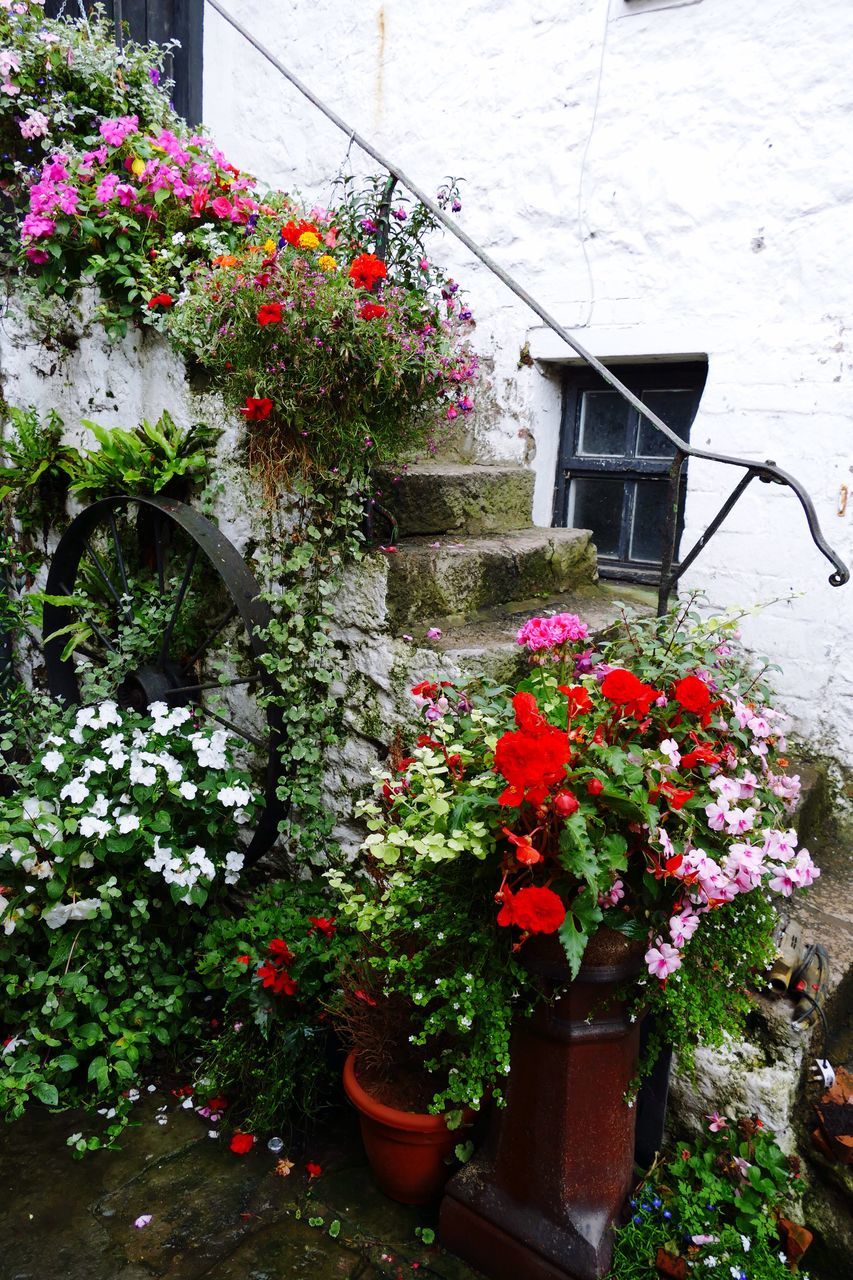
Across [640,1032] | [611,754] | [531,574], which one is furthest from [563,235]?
[640,1032]

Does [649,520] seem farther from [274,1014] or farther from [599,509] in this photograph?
[274,1014]

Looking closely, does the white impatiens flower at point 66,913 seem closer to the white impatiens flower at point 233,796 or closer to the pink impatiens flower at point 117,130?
the white impatiens flower at point 233,796

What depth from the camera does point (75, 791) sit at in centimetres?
244

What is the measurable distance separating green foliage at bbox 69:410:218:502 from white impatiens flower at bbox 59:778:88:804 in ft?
3.08

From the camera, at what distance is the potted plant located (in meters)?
1.62

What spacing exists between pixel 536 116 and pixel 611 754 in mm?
2860

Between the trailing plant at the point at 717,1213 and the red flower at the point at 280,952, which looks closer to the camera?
the trailing plant at the point at 717,1213

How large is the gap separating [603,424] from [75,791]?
246cm

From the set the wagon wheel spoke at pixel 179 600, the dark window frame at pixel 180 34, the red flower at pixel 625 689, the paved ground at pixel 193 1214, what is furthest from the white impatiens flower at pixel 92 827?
the dark window frame at pixel 180 34

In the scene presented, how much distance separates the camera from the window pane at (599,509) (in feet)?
11.9

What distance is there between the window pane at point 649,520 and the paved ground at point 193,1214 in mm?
2348

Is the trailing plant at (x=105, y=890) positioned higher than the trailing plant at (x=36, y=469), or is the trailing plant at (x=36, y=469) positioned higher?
the trailing plant at (x=36, y=469)

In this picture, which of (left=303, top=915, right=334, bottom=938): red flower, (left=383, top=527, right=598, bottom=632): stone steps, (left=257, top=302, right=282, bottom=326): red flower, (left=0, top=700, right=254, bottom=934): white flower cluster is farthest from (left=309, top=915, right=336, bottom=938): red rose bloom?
(left=257, top=302, right=282, bottom=326): red flower

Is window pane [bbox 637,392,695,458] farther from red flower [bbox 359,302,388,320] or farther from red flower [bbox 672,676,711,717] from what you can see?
red flower [bbox 672,676,711,717]
